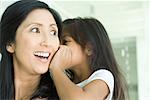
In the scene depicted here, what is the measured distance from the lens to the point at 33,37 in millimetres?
1218

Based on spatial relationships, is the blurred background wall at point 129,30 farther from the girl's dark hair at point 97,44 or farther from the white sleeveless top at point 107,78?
the white sleeveless top at point 107,78

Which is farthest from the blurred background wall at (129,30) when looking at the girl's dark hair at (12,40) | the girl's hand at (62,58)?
the girl's dark hair at (12,40)

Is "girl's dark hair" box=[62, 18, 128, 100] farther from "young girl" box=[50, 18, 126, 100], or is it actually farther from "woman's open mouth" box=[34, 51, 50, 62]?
"woman's open mouth" box=[34, 51, 50, 62]

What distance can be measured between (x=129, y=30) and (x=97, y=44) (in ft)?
4.20

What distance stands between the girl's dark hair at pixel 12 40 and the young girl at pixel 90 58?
0.11m

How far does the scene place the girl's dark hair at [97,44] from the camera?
1527 millimetres

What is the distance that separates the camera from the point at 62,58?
1.37 metres

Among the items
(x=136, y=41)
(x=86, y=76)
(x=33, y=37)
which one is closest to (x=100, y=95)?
(x=86, y=76)

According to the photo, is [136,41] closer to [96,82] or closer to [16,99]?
[96,82]

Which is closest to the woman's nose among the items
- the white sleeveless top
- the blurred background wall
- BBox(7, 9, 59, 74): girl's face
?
BBox(7, 9, 59, 74): girl's face

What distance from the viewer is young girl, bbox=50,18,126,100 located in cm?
139

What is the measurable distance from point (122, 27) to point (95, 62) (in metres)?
1.34

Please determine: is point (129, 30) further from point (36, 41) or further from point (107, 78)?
point (36, 41)

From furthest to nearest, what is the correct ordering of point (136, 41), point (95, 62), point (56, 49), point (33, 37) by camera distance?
point (136, 41)
point (95, 62)
point (56, 49)
point (33, 37)
